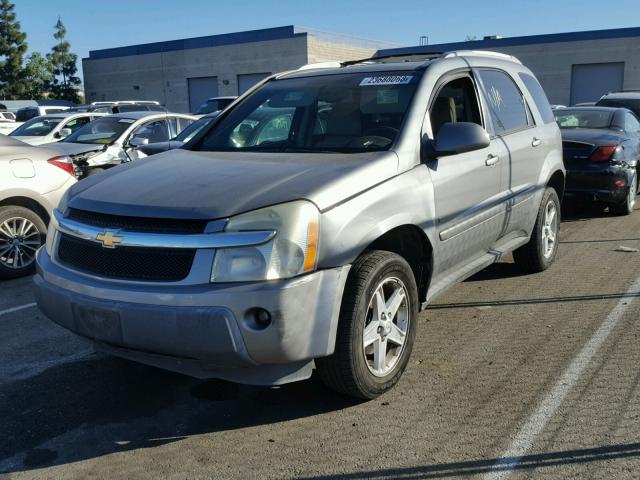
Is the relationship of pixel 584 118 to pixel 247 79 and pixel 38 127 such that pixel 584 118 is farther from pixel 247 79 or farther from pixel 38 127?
pixel 247 79

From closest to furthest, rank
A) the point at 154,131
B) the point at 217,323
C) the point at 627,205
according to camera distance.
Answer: the point at 217,323 → the point at 627,205 → the point at 154,131

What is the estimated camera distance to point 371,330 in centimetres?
370

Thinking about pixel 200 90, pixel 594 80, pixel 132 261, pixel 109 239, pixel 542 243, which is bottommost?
pixel 542 243

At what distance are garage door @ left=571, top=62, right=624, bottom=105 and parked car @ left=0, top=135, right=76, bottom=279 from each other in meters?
36.0

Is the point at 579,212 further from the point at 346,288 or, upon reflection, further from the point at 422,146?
the point at 346,288

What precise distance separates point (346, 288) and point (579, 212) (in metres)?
7.95

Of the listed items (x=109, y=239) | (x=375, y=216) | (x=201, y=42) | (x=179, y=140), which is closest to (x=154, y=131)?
(x=179, y=140)

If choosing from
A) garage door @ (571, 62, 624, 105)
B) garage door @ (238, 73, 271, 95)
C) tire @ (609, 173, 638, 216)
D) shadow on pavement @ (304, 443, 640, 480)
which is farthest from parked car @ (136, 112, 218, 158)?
garage door @ (238, 73, 271, 95)

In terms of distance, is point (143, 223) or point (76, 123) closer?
point (143, 223)

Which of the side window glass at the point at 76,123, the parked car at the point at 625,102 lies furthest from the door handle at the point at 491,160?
the side window glass at the point at 76,123

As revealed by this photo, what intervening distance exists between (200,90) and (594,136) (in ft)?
140

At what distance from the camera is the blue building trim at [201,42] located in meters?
44.0

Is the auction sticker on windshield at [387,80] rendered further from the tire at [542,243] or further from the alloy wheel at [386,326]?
the tire at [542,243]

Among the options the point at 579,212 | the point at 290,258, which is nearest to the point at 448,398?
the point at 290,258
